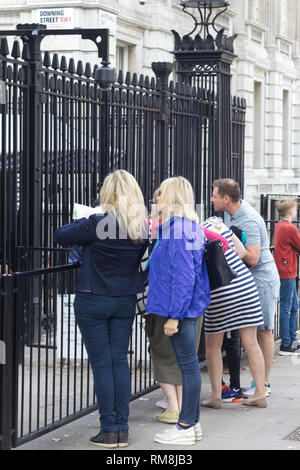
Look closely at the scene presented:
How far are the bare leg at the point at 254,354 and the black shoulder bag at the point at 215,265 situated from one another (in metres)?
1.06

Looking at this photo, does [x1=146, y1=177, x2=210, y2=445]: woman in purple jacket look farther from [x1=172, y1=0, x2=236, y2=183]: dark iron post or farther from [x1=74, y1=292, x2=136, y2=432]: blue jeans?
[x1=172, y1=0, x2=236, y2=183]: dark iron post

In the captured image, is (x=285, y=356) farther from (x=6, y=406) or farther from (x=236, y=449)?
(x=6, y=406)

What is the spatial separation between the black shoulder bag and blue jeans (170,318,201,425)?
0.34 metres

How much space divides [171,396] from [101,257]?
1484 mm

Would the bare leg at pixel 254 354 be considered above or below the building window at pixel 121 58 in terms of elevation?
below

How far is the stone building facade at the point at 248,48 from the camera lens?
17172 mm

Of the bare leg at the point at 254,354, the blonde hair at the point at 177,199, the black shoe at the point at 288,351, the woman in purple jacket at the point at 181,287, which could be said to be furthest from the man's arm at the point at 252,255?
the black shoe at the point at 288,351

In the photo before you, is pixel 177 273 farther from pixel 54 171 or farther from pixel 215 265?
pixel 54 171

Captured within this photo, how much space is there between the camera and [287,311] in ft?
33.7

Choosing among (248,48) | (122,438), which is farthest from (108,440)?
(248,48)

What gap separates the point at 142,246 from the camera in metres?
6.25

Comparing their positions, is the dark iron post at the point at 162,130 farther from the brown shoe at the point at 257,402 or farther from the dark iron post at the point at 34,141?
the brown shoe at the point at 257,402

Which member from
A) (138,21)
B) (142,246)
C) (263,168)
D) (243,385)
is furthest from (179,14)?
(142,246)
